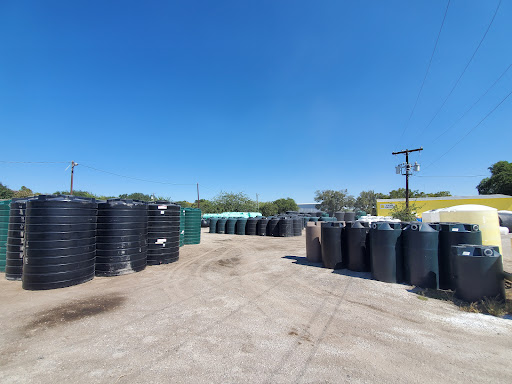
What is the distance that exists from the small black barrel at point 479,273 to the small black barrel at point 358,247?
256cm

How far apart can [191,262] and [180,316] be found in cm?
539

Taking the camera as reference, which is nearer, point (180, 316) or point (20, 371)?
point (20, 371)

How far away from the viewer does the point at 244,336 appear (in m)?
3.87

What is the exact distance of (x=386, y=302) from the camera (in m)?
5.38

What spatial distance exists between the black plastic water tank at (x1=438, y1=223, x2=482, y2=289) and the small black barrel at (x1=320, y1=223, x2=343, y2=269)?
2699 mm

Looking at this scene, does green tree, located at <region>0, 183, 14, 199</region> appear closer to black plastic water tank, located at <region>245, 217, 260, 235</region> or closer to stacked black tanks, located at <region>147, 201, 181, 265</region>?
black plastic water tank, located at <region>245, 217, 260, 235</region>

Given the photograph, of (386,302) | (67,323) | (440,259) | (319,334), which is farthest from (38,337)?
(440,259)

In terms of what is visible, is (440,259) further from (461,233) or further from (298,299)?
(298,299)

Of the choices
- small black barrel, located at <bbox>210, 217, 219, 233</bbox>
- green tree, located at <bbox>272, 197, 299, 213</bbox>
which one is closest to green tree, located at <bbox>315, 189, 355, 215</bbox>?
green tree, located at <bbox>272, 197, 299, 213</bbox>

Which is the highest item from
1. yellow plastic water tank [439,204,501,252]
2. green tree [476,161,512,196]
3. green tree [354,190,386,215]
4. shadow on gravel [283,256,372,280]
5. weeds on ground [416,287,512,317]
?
green tree [476,161,512,196]

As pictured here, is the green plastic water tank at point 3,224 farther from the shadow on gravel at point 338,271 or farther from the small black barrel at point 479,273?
the small black barrel at point 479,273

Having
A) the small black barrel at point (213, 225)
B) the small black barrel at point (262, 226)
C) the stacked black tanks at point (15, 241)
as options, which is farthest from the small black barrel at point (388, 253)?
the small black barrel at point (213, 225)

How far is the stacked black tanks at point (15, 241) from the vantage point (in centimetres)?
686

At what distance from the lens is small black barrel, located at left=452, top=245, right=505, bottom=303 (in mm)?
4953
